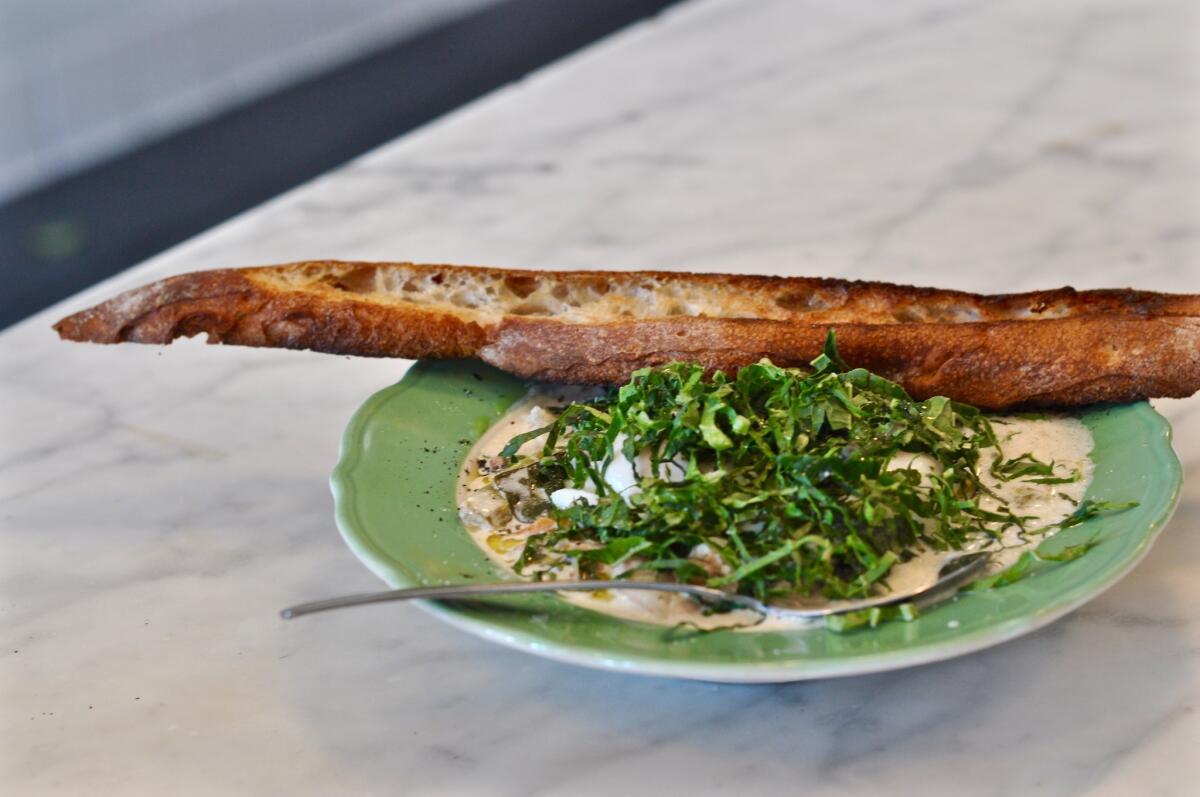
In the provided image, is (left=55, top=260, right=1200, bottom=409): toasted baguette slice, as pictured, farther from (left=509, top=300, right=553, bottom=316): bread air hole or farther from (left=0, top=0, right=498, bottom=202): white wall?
(left=0, top=0, right=498, bottom=202): white wall

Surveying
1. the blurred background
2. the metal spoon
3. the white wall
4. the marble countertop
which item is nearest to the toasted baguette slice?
the marble countertop

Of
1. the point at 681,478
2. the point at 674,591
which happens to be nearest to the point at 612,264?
the point at 681,478

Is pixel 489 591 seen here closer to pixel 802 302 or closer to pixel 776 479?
pixel 776 479

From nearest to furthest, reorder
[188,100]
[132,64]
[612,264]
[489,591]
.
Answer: [489,591] → [612,264] → [132,64] → [188,100]

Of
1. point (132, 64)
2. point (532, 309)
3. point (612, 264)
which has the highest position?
point (132, 64)

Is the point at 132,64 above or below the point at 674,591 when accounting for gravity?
above

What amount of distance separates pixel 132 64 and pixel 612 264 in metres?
2.66

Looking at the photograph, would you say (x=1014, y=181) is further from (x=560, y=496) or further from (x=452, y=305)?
(x=560, y=496)

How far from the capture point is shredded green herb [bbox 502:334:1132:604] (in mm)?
1259

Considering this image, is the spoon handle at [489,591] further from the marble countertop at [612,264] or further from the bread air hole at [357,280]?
the bread air hole at [357,280]

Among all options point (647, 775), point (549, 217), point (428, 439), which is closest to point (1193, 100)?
point (549, 217)

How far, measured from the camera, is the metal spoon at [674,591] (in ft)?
3.87

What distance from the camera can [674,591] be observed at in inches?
48.6

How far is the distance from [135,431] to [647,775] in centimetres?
102
